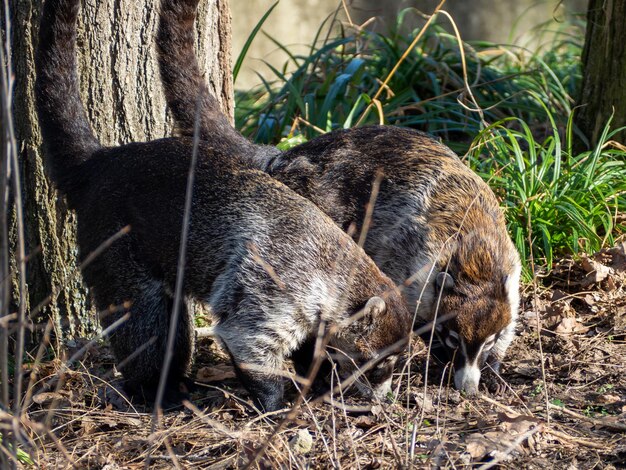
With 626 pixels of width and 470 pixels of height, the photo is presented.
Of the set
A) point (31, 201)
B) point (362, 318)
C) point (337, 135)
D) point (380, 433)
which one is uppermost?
point (337, 135)

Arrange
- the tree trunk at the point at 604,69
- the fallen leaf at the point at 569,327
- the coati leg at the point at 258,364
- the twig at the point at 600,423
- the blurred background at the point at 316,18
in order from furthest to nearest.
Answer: the blurred background at the point at 316,18 → the tree trunk at the point at 604,69 → the fallen leaf at the point at 569,327 → the coati leg at the point at 258,364 → the twig at the point at 600,423

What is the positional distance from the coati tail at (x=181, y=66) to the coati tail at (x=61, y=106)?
524 mm

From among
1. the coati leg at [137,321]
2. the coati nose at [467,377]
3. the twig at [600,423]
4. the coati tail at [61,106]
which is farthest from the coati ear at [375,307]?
the coati tail at [61,106]

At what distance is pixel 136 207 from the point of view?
409 centimetres

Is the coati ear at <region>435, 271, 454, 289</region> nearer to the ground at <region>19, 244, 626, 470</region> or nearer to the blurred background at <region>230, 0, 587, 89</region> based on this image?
the ground at <region>19, 244, 626, 470</region>

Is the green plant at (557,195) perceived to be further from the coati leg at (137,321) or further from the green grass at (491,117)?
the coati leg at (137,321)

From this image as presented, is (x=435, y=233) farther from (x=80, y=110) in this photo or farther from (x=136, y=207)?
(x=80, y=110)

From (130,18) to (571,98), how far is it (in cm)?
415

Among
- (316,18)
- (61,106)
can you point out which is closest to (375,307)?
(61,106)

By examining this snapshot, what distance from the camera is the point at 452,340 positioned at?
436 cm

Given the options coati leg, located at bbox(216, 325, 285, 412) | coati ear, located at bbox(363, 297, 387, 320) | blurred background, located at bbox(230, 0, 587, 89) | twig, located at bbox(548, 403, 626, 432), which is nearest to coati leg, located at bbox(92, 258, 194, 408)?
coati leg, located at bbox(216, 325, 285, 412)

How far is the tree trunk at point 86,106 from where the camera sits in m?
4.45

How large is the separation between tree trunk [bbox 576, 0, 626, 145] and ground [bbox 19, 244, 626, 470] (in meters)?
1.34

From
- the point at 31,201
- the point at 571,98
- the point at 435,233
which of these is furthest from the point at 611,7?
the point at 31,201
